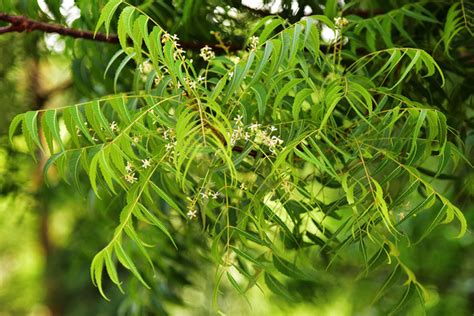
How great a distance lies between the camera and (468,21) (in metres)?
1.34

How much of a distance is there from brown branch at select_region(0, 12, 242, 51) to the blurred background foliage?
10mm

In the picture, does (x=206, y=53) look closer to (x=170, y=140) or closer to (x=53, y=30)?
(x=170, y=140)

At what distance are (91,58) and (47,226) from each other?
1.79 metres

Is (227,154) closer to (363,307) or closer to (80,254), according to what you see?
(80,254)

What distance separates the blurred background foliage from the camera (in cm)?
146

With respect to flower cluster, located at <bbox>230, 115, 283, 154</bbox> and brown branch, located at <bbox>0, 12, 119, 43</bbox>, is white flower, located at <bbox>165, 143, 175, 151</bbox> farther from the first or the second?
brown branch, located at <bbox>0, 12, 119, 43</bbox>

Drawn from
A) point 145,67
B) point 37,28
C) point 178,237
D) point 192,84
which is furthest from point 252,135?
point 178,237

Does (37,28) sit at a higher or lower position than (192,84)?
lower

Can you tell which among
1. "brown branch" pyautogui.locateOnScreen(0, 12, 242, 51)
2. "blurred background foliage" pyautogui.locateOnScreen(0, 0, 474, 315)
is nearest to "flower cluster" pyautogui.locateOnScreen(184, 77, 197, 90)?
"blurred background foliage" pyautogui.locateOnScreen(0, 0, 474, 315)

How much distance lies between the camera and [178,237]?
73.4 inches

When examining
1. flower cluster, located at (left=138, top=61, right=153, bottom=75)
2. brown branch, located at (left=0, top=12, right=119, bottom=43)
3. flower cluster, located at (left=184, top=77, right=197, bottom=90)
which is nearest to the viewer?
flower cluster, located at (left=184, top=77, right=197, bottom=90)

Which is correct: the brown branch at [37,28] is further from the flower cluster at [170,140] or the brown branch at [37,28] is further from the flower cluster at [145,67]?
the flower cluster at [170,140]

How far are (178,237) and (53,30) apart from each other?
58 cm

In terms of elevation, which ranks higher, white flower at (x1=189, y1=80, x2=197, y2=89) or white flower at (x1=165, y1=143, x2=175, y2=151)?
white flower at (x1=189, y1=80, x2=197, y2=89)
